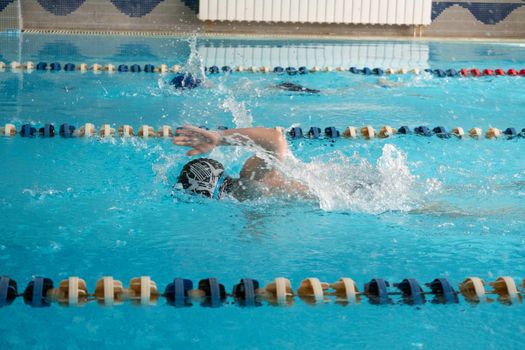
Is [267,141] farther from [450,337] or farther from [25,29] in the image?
[25,29]

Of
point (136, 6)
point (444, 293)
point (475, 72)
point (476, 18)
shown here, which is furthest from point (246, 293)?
point (476, 18)

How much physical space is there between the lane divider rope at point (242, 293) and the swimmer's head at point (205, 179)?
3.17ft

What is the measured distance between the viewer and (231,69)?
751 cm

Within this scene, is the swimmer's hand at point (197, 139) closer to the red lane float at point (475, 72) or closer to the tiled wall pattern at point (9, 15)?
the red lane float at point (475, 72)

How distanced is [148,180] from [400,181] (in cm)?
123

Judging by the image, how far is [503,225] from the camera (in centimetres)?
356

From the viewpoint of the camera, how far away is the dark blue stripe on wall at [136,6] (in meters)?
10.6

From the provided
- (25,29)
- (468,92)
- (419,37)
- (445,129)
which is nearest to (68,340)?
(445,129)

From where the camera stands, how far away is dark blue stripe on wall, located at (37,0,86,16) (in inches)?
413

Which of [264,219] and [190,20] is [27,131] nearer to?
[264,219]

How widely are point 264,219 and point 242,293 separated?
1004 millimetres

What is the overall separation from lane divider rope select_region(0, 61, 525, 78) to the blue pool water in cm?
77

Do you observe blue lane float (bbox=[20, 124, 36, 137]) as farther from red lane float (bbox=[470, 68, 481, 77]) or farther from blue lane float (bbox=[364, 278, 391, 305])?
red lane float (bbox=[470, 68, 481, 77])

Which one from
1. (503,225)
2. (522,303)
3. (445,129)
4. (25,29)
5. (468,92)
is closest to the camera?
(522,303)
